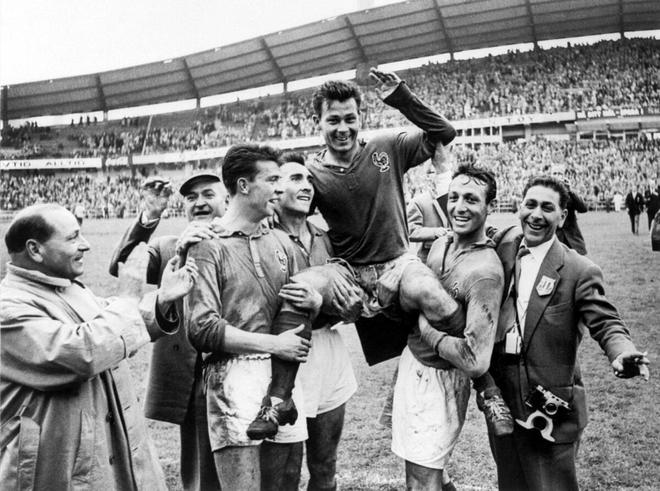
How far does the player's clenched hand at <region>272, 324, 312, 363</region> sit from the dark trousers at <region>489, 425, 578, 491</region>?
1361 millimetres

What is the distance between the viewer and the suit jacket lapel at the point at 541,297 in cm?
327

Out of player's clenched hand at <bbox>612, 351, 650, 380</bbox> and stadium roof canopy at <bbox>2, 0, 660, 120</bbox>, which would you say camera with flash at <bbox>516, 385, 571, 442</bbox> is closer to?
player's clenched hand at <bbox>612, 351, 650, 380</bbox>

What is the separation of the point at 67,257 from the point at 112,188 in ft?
105

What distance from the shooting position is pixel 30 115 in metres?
32.3

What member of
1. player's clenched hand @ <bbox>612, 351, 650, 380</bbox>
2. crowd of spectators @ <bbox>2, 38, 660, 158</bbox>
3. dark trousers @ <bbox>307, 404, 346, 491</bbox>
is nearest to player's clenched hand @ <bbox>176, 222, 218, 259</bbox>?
dark trousers @ <bbox>307, 404, 346, 491</bbox>

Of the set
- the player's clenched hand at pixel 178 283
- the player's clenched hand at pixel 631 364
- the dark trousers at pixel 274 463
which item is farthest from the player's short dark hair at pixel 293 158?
the player's clenched hand at pixel 631 364

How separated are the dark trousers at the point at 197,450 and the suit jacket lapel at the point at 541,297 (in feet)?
6.70

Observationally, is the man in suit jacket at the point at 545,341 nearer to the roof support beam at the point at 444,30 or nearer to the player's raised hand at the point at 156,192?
the player's raised hand at the point at 156,192

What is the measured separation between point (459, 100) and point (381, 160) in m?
28.1

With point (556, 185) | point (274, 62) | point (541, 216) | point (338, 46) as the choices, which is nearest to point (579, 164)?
point (338, 46)

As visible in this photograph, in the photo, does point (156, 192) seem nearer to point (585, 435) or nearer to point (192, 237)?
point (192, 237)

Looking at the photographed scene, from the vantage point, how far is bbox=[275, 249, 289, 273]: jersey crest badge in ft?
10.4

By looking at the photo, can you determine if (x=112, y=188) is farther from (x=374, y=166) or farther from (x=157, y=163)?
(x=374, y=166)

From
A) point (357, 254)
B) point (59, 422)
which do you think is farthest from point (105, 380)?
point (357, 254)
